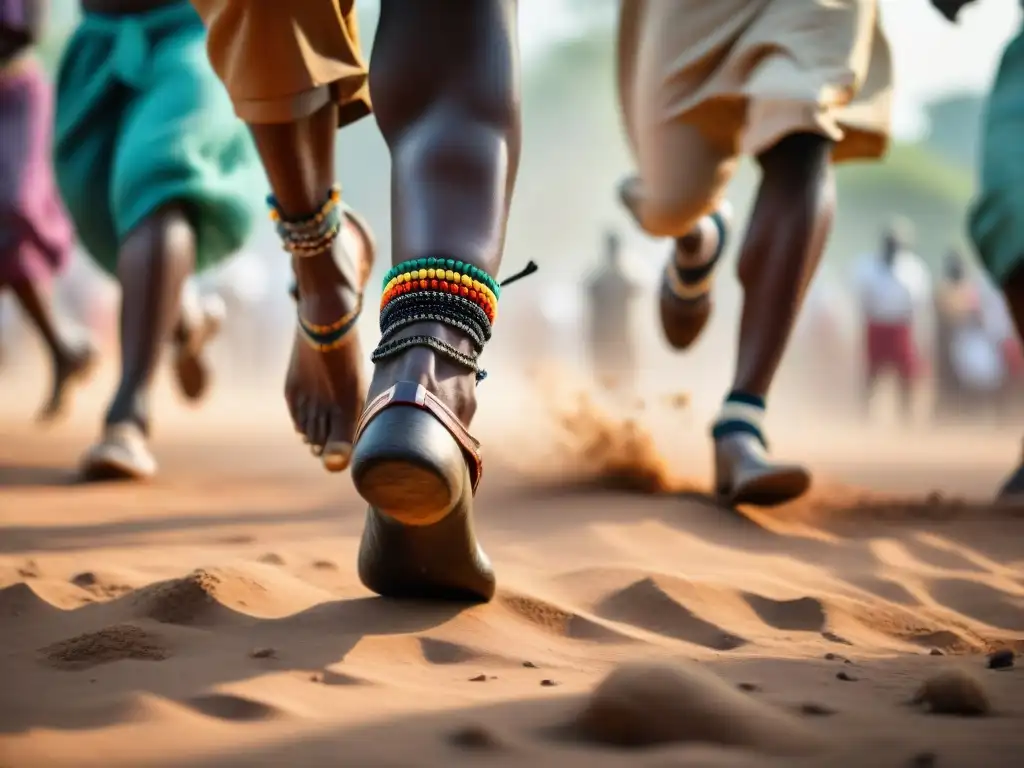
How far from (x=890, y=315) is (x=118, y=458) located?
9022 mm

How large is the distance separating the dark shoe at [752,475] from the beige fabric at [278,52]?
1.18 metres

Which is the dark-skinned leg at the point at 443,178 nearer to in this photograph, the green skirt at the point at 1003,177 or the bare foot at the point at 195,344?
the green skirt at the point at 1003,177

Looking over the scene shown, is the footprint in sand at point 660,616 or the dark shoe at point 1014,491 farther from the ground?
the dark shoe at point 1014,491

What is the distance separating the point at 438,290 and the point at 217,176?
2.20 meters

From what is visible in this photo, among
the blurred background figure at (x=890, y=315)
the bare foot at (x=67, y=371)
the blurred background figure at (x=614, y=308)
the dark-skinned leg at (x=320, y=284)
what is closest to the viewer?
the dark-skinned leg at (x=320, y=284)

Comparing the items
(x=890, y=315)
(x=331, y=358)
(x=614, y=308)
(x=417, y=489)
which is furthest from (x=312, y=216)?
→ (x=890, y=315)

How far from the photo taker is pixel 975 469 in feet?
16.3

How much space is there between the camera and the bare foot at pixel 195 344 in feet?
15.2

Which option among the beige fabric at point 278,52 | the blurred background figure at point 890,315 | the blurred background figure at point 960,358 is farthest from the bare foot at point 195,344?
the blurred background figure at point 960,358

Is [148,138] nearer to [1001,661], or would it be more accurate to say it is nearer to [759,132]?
[759,132]

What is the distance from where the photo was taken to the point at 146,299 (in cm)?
320

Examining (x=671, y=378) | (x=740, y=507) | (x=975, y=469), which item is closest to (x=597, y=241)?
(x=671, y=378)

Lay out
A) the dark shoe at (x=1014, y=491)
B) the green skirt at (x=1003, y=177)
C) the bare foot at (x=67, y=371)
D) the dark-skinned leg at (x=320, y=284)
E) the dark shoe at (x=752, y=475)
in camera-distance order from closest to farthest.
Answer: the dark-skinned leg at (x=320, y=284) < the dark shoe at (x=752, y=475) < the dark shoe at (x=1014, y=491) < the green skirt at (x=1003, y=177) < the bare foot at (x=67, y=371)

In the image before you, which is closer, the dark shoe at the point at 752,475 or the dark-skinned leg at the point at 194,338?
the dark shoe at the point at 752,475
